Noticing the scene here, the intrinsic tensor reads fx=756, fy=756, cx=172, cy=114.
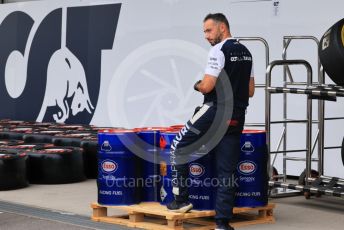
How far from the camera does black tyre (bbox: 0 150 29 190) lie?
391 inches

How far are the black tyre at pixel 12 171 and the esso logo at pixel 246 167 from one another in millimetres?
3587

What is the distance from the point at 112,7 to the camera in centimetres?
1408

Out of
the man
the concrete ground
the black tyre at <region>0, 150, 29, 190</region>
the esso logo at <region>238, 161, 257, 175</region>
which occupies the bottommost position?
the concrete ground

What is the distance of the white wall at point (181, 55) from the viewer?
10867mm

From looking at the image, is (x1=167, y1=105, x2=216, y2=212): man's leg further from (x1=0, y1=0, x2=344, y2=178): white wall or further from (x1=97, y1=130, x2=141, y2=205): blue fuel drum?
(x1=0, y1=0, x2=344, y2=178): white wall

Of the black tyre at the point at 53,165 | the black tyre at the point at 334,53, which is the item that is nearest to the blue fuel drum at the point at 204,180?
the black tyre at the point at 334,53

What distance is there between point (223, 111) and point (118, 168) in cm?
134

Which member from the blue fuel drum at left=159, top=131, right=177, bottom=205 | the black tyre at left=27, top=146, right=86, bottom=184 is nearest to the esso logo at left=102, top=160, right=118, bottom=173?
the blue fuel drum at left=159, top=131, right=177, bottom=205

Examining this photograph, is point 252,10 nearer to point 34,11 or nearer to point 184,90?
point 184,90

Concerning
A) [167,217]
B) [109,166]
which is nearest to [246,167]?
[167,217]

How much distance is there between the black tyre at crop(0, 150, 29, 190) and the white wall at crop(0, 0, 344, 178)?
10.3 feet

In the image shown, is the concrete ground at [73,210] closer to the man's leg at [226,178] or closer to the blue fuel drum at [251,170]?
the blue fuel drum at [251,170]

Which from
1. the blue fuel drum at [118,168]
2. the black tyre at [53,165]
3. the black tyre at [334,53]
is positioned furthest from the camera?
the black tyre at [53,165]

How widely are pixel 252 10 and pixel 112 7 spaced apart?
3506mm
